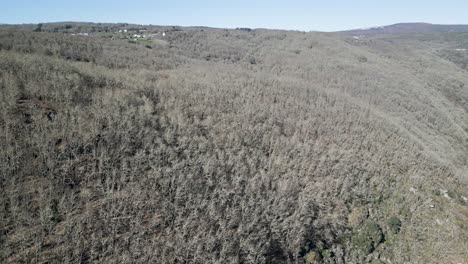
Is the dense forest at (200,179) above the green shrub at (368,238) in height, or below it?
above

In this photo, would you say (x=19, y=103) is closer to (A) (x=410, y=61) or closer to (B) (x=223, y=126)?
(B) (x=223, y=126)

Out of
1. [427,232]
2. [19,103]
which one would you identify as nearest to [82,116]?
[19,103]

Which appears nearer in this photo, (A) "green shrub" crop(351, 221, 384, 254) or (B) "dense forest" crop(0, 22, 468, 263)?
(B) "dense forest" crop(0, 22, 468, 263)

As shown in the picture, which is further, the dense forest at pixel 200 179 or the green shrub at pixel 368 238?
the green shrub at pixel 368 238

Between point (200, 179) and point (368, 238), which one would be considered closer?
point (200, 179)

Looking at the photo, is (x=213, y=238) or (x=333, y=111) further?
(x=333, y=111)

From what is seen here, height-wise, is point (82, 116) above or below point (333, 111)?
above

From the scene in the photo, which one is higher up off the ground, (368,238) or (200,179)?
(200,179)

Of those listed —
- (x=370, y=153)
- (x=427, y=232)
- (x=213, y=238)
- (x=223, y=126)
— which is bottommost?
(x=427, y=232)
